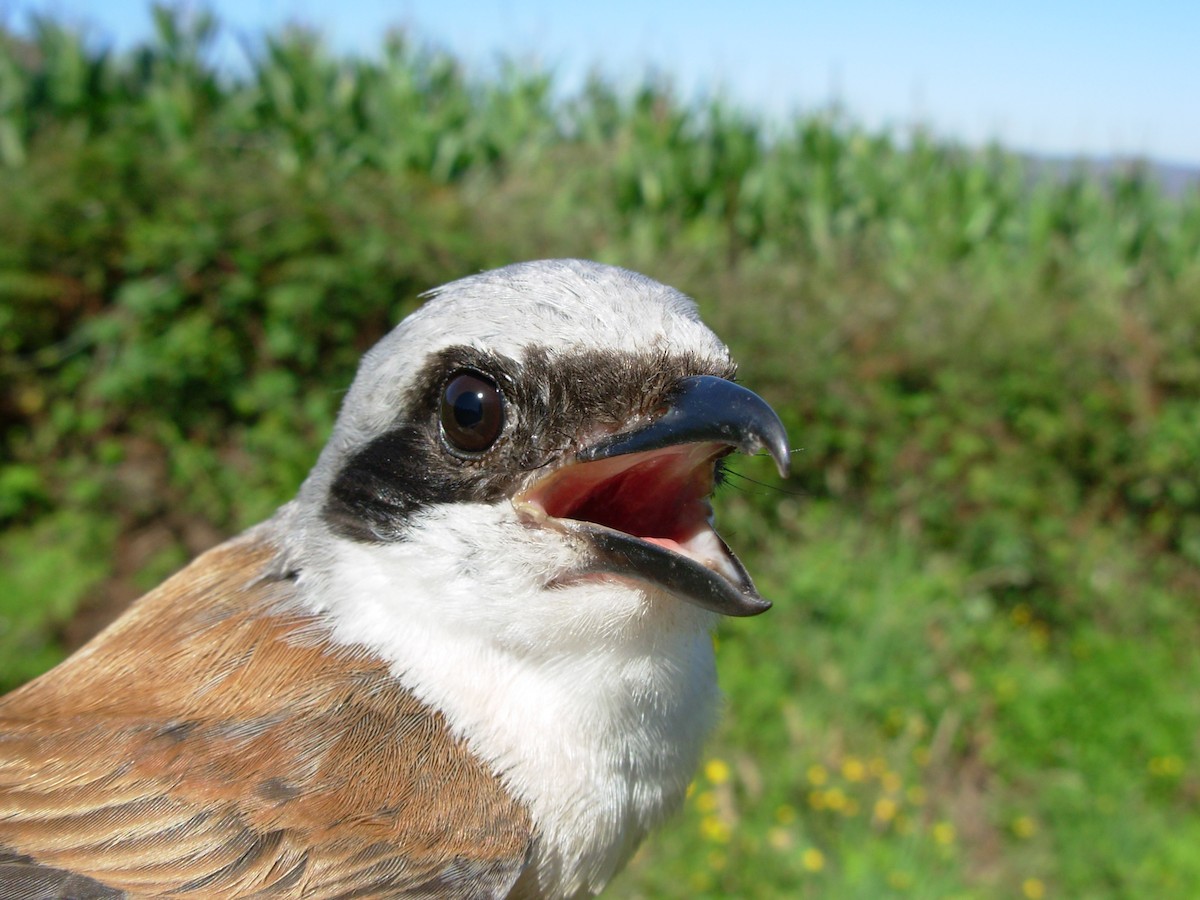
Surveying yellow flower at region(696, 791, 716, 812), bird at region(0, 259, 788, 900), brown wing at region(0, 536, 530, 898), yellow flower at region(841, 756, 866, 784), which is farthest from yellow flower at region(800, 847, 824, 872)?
brown wing at region(0, 536, 530, 898)

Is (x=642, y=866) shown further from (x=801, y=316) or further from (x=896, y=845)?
(x=801, y=316)

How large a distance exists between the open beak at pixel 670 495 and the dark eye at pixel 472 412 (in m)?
0.12

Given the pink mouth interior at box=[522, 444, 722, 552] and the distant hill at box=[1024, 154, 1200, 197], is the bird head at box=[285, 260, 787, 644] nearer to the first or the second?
the pink mouth interior at box=[522, 444, 722, 552]

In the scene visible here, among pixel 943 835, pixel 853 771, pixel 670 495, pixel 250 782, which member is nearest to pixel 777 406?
pixel 853 771

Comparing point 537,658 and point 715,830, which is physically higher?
point 537,658

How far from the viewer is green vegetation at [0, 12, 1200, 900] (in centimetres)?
466

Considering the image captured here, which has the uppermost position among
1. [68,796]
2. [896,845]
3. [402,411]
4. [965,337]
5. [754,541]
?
[402,411]

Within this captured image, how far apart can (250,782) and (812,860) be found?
10.0ft

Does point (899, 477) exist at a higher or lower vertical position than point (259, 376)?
lower

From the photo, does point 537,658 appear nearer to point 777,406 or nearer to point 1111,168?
point 777,406

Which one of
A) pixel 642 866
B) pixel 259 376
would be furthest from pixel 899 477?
pixel 259 376

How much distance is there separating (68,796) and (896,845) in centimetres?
364

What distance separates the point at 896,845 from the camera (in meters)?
4.14

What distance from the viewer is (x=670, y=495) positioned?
5.45ft
